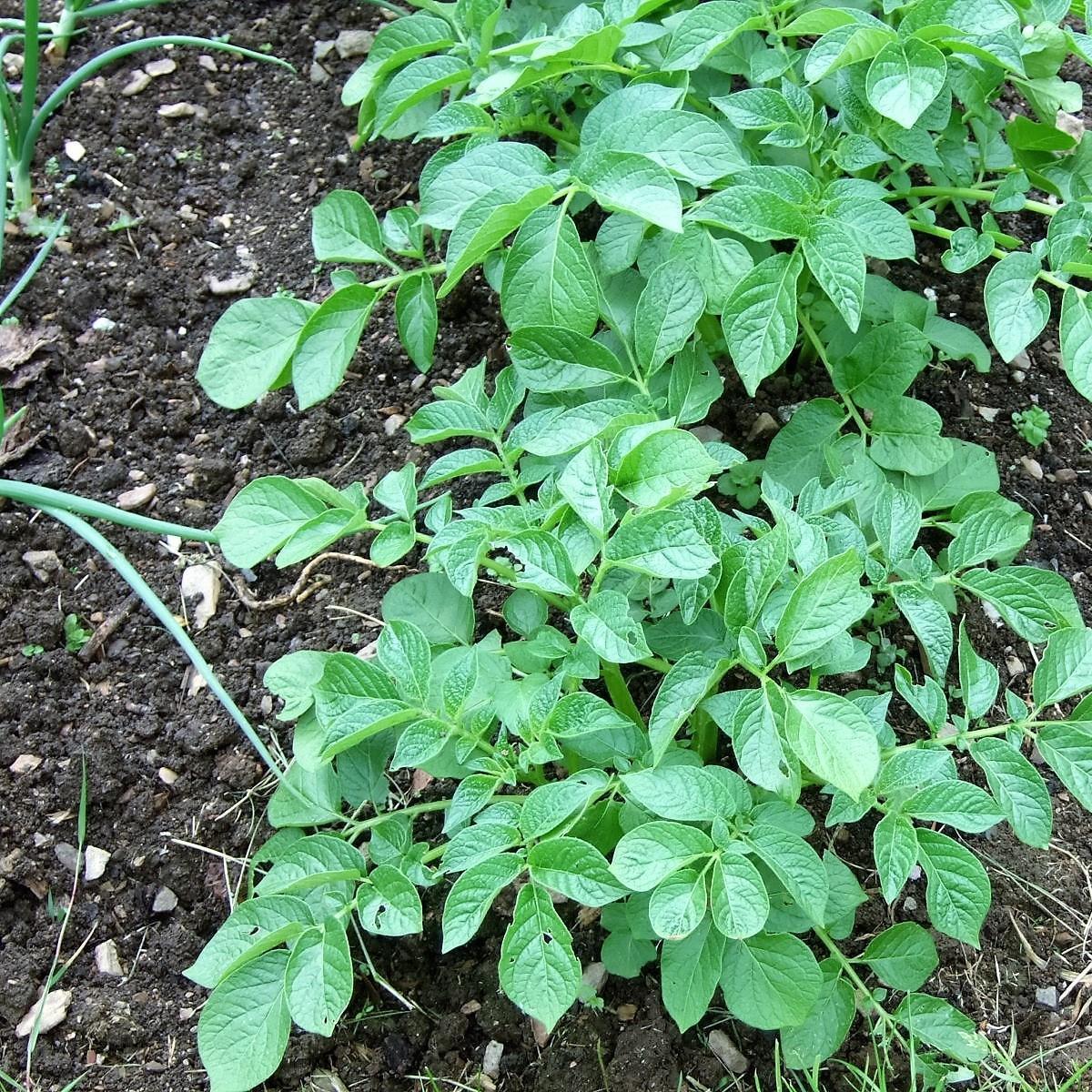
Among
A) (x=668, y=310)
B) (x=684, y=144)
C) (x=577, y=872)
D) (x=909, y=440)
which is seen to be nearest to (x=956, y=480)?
(x=909, y=440)

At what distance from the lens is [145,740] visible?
68.4 inches

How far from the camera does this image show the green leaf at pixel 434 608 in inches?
60.3

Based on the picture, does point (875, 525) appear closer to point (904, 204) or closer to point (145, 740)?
point (904, 204)

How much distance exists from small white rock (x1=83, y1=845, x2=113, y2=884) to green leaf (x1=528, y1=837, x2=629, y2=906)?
0.79m

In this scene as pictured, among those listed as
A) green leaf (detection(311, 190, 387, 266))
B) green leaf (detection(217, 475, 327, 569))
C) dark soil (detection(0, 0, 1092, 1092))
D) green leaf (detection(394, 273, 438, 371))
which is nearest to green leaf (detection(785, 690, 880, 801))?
dark soil (detection(0, 0, 1092, 1092))

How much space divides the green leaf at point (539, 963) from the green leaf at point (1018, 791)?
53cm

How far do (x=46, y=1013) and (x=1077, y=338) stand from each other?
1674 millimetres

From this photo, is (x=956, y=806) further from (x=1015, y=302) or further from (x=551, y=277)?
(x=551, y=277)

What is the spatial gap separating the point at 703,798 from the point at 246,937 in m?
0.59

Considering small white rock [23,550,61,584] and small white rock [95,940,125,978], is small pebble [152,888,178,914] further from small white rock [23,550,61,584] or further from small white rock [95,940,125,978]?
small white rock [23,550,61,584]

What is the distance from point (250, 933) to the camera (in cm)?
134

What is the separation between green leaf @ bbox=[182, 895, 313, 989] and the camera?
4.21 feet

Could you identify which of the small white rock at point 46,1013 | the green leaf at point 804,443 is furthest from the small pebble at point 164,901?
the green leaf at point 804,443

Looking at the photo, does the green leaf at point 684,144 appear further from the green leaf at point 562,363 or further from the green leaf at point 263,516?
the green leaf at point 263,516
